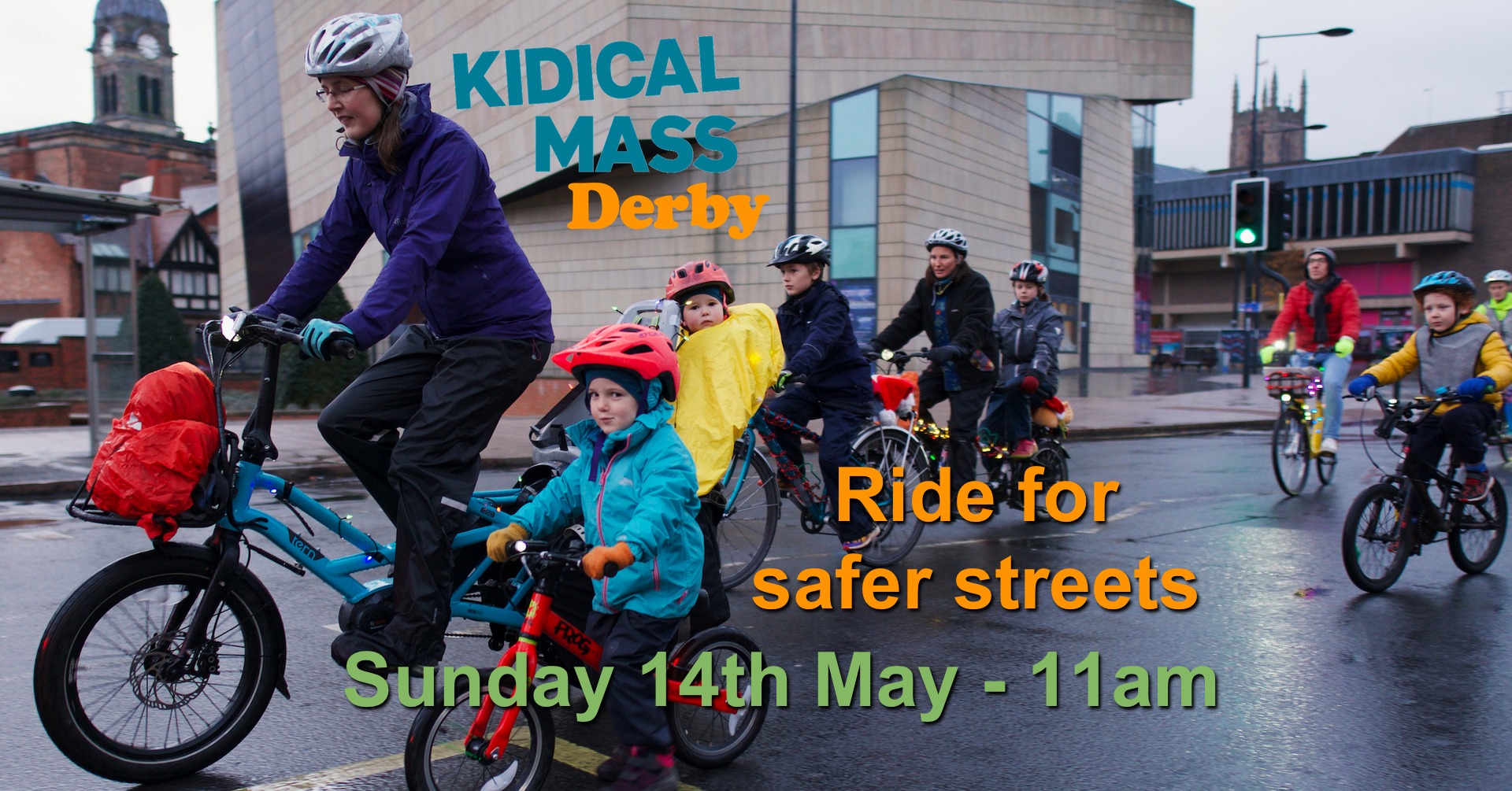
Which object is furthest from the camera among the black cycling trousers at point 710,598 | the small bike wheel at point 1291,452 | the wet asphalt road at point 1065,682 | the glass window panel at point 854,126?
the glass window panel at point 854,126

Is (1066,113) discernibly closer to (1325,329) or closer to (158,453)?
(1325,329)

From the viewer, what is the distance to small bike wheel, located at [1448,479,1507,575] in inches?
244

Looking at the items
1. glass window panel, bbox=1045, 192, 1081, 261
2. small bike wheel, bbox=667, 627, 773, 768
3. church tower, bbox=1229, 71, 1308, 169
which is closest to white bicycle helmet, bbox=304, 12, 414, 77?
small bike wheel, bbox=667, 627, 773, 768

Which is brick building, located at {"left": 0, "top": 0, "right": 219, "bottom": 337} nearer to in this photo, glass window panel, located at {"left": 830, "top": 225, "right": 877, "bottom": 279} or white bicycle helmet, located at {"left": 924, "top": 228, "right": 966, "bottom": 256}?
white bicycle helmet, located at {"left": 924, "top": 228, "right": 966, "bottom": 256}

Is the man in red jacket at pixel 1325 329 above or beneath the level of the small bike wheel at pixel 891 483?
above

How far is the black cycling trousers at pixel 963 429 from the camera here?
23.8ft

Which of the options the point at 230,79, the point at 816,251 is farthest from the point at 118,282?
the point at 230,79

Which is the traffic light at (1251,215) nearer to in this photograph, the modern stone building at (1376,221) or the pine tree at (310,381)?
the pine tree at (310,381)

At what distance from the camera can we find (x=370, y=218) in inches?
144

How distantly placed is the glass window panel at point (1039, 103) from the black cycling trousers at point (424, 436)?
3480 cm

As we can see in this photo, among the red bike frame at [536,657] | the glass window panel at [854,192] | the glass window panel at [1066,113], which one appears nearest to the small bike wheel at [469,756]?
the red bike frame at [536,657]

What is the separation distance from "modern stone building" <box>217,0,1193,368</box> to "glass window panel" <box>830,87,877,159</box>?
48 millimetres

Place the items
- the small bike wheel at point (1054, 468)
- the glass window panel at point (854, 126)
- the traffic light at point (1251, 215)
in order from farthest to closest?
the glass window panel at point (854, 126), the traffic light at point (1251, 215), the small bike wheel at point (1054, 468)

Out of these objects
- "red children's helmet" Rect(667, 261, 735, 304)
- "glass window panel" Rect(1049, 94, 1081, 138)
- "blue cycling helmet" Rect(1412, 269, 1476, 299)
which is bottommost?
"red children's helmet" Rect(667, 261, 735, 304)
